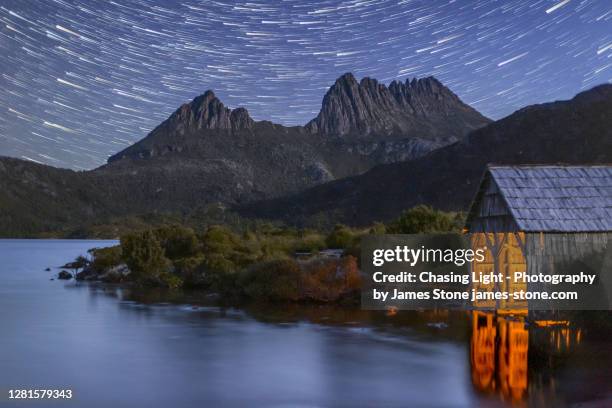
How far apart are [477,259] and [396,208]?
65.6 meters

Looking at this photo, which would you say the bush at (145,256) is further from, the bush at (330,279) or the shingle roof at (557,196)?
the shingle roof at (557,196)

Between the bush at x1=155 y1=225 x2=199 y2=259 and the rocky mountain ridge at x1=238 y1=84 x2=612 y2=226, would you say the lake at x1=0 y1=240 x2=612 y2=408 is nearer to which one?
the bush at x1=155 y1=225 x2=199 y2=259

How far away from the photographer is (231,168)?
7598 inches

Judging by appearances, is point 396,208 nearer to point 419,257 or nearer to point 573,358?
point 419,257

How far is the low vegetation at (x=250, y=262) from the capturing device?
32.4 meters

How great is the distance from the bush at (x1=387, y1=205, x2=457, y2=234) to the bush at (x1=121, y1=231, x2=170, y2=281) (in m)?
15.5

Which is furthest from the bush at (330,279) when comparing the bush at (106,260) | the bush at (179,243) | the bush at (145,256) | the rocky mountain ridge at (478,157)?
the rocky mountain ridge at (478,157)

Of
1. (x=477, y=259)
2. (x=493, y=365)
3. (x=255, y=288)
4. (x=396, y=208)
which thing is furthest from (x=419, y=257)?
(x=396, y=208)

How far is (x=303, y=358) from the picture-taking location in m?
20.0

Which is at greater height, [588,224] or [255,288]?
[588,224]

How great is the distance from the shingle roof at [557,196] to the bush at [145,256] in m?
28.1

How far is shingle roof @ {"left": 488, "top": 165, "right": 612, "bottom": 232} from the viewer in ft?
63.7

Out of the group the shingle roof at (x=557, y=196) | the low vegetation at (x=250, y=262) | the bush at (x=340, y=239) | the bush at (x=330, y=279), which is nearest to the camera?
the shingle roof at (x=557, y=196)

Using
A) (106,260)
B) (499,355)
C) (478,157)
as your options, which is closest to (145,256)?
(106,260)
